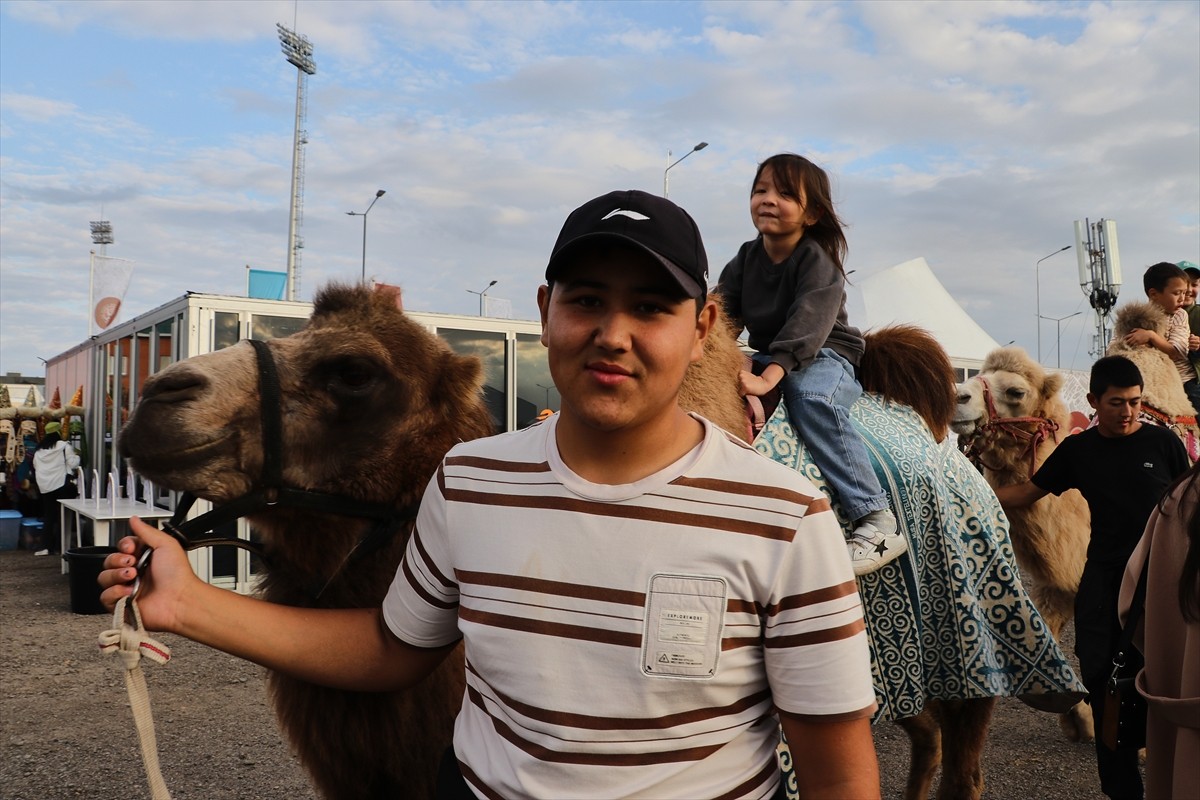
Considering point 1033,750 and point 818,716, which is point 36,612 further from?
point 818,716

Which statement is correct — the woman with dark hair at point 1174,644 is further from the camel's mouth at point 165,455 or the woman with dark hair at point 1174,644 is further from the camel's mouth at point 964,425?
the camel's mouth at point 964,425

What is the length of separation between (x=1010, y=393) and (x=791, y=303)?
334 centimetres

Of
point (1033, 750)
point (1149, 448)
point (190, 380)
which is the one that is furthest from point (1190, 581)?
point (1033, 750)

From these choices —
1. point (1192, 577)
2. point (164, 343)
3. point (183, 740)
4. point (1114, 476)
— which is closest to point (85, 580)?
point (164, 343)

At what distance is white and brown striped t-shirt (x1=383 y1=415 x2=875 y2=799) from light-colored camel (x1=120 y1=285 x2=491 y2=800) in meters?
0.71

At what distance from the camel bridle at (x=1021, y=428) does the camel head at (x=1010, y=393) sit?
0.02 meters

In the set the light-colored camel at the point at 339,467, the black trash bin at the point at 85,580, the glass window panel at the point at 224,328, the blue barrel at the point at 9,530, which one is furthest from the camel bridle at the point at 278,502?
the blue barrel at the point at 9,530

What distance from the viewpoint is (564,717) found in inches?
54.2

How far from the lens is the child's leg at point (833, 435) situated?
2789 mm

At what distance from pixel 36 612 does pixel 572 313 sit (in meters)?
9.73

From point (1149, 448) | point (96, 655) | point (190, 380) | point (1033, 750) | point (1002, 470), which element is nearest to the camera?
point (190, 380)

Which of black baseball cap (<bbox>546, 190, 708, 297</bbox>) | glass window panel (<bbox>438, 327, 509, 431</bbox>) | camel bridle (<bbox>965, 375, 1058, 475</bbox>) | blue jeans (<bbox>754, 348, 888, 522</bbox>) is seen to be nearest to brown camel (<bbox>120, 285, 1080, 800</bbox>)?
black baseball cap (<bbox>546, 190, 708, 297</bbox>)

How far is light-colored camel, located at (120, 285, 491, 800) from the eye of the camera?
2.03 m

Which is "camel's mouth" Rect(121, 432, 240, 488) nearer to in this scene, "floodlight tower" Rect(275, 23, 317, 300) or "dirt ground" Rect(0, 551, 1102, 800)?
"dirt ground" Rect(0, 551, 1102, 800)
